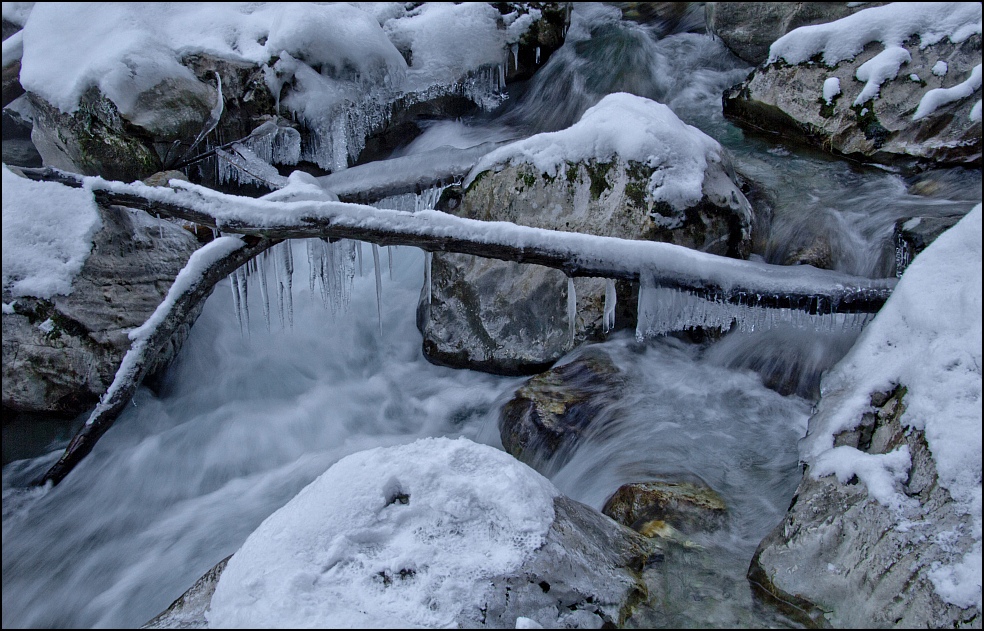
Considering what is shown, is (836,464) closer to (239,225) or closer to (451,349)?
(451,349)

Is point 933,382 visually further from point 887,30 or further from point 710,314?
point 887,30

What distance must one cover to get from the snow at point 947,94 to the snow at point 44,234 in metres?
6.19

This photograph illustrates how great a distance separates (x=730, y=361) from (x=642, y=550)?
2026 mm

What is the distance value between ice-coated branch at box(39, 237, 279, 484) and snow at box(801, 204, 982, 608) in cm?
294

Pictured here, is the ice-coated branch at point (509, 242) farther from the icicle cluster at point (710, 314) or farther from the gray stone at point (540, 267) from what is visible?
the gray stone at point (540, 267)

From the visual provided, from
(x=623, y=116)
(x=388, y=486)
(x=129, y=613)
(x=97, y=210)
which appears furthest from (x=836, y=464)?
(x=97, y=210)

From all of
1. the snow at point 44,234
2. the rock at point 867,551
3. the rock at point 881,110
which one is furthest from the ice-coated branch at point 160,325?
the rock at point 881,110

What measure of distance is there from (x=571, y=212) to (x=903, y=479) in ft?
8.02

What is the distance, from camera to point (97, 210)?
4008 mm

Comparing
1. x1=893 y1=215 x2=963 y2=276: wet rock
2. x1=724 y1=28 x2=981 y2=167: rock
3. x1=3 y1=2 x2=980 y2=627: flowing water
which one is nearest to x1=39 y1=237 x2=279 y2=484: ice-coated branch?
x1=3 y1=2 x2=980 y2=627: flowing water

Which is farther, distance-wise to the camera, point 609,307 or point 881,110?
point 881,110

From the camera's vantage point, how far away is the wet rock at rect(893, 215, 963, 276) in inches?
154

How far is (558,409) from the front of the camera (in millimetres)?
3582

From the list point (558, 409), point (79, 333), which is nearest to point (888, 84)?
point (558, 409)
